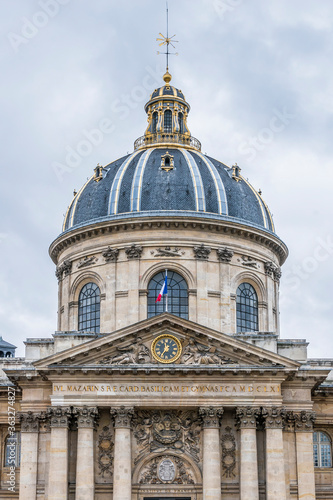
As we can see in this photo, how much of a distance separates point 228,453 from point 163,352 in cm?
591

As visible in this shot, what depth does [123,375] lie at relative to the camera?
147 ft

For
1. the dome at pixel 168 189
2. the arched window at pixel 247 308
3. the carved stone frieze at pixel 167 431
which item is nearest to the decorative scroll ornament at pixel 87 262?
the dome at pixel 168 189

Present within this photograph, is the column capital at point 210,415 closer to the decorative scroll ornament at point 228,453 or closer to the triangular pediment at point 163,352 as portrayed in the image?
the decorative scroll ornament at point 228,453

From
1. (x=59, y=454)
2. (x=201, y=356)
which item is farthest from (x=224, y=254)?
(x=59, y=454)

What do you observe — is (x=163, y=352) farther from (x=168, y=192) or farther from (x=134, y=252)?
(x=168, y=192)

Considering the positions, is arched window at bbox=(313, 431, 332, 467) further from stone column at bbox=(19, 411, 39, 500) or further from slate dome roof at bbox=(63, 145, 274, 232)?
stone column at bbox=(19, 411, 39, 500)

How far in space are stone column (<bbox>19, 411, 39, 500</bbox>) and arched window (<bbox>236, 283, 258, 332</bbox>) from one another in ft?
45.8

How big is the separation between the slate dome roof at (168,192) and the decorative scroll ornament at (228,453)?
13963mm

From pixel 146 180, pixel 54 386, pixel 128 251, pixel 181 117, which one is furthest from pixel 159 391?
pixel 181 117

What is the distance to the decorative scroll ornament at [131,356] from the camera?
4503cm

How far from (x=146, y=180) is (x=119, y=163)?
3577mm

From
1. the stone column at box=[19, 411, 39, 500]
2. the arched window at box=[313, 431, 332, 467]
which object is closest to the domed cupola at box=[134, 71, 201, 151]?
the arched window at box=[313, 431, 332, 467]

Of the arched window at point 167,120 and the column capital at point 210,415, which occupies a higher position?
the arched window at point 167,120

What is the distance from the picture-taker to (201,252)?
175 ft
